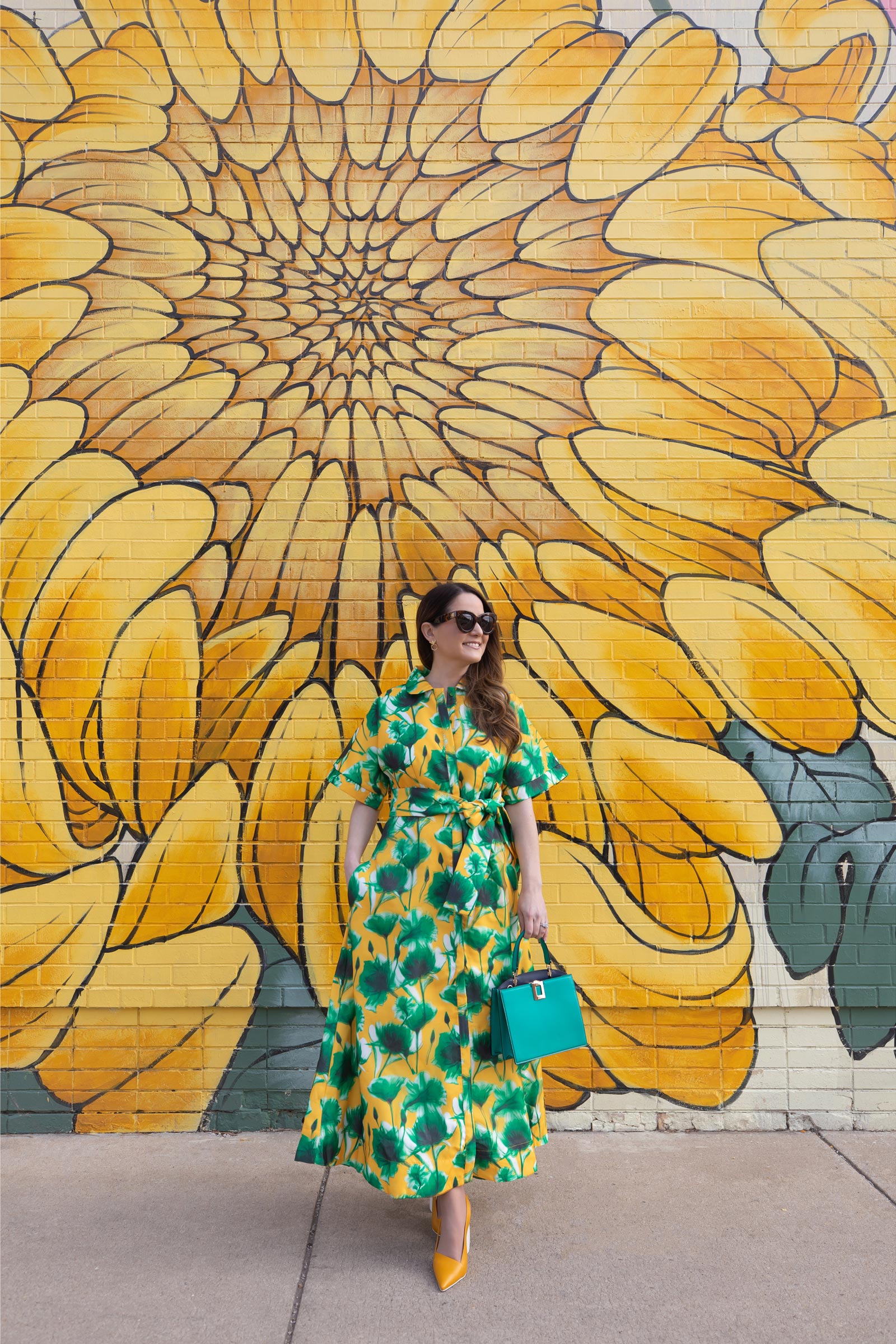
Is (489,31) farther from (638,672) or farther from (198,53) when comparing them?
(638,672)

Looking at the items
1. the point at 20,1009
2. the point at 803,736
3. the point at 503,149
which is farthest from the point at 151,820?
the point at 503,149

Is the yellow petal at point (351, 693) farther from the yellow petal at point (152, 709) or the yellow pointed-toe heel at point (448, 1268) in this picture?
the yellow pointed-toe heel at point (448, 1268)

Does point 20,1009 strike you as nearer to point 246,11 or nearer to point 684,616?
point 684,616

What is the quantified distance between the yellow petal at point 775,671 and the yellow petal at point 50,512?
7.33ft

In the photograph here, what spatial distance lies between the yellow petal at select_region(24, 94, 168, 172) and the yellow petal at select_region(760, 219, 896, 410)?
8.03 ft

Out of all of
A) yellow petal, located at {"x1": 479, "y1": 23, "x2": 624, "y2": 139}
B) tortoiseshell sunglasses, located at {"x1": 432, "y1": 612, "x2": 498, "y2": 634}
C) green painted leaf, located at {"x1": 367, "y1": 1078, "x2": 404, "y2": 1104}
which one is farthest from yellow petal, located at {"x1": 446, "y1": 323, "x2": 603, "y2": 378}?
green painted leaf, located at {"x1": 367, "y1": 1078, "x2": 404, "y2": 1104}

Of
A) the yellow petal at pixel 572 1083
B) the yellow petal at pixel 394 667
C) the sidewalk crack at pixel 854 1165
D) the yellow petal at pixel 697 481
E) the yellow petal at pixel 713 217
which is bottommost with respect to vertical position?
the sidewalk crack at pixel 854 1165

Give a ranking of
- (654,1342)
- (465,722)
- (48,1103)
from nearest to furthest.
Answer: (654,1342), (465,722), (48,1103)

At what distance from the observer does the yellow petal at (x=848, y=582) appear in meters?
3.65

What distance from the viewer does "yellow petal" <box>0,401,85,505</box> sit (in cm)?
369

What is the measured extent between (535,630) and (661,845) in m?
0.95

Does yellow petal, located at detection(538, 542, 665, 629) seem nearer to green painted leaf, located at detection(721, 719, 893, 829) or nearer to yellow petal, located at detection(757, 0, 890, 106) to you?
green painted leaf, located at detection(721, 719, 893, 829)

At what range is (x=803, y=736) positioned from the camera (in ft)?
11.9

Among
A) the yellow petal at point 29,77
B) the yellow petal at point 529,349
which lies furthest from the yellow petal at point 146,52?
the yellow petal at point 529,349
